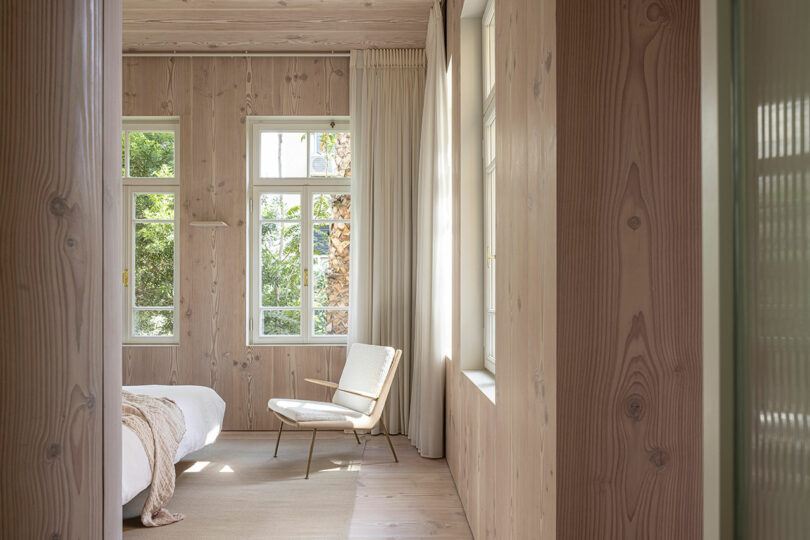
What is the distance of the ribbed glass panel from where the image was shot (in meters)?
0.53

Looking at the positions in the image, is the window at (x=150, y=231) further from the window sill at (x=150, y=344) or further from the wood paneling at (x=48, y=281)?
the wood paneling at (x=48, y=281)

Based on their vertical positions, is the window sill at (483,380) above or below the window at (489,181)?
below

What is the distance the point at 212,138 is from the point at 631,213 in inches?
166

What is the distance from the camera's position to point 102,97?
1.12m

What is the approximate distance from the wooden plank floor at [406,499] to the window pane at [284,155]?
2296 millimetres

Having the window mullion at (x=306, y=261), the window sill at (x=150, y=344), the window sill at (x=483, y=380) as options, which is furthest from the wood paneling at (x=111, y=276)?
Result: the window sill at (x=150, y=344)

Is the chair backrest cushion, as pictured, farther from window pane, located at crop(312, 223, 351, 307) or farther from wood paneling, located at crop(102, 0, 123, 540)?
wood paneling, located at crop(102, 0, 123, 540)

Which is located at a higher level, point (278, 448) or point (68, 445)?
point (68, 445)

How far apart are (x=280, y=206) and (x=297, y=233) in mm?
260

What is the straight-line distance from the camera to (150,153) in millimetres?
4996

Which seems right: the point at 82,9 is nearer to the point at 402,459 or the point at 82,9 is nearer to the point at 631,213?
the point at 631,213

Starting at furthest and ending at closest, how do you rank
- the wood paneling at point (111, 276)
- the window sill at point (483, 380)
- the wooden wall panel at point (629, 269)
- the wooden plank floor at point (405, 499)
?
the wooden plank floor at point (405, 499) < the window sill at point (483, 380) < the wooden wall panel at point (629, 269) < the wood paneling at point (111, 276)

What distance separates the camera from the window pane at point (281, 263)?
5.02 meters

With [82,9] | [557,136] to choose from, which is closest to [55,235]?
[82,9]
